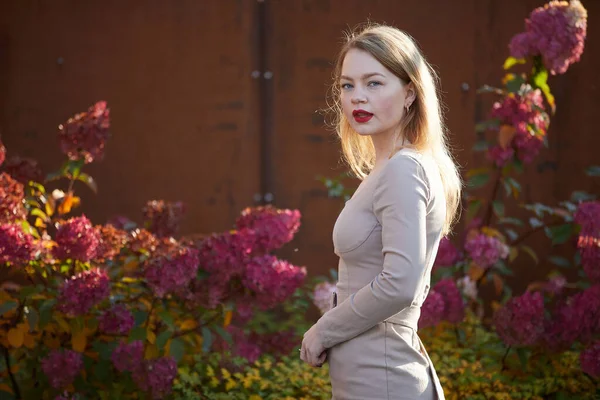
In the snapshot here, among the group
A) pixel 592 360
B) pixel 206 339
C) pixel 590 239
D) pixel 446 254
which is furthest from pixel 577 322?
pixel 206 339

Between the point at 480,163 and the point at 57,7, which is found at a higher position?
the point at 57,7

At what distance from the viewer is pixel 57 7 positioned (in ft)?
15.8

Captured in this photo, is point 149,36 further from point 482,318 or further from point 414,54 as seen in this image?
point 414,54

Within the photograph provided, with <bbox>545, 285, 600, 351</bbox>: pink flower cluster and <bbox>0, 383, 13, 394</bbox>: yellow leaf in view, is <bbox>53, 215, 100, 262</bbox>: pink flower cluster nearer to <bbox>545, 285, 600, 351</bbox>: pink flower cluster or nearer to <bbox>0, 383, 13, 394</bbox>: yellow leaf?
<bbox>0, 383, 13, 394</bbox>: yellow leaf

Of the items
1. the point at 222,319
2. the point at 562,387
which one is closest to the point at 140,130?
the point at 222,319

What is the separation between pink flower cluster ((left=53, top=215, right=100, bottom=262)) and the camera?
10.00 feet

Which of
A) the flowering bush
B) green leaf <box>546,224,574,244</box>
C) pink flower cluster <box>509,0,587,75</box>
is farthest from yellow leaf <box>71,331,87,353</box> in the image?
pink flower cluster <box>509,0,587,75</box>

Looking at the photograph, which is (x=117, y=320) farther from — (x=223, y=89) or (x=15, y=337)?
(x=223, y=89)

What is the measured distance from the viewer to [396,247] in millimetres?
1813

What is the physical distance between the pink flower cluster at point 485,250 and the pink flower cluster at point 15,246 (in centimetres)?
193

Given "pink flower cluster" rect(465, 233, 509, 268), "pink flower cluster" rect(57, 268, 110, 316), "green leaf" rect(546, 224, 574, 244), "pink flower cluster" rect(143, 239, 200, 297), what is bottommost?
"pink flower cluster" rect(57, 268, 110, 316)

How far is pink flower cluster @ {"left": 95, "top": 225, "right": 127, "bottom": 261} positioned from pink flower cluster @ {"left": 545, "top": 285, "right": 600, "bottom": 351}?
1772mm

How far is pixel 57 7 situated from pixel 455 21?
2.32 meters

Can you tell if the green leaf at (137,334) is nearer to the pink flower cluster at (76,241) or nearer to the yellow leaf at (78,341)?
the yellow leaf at (78,341)
